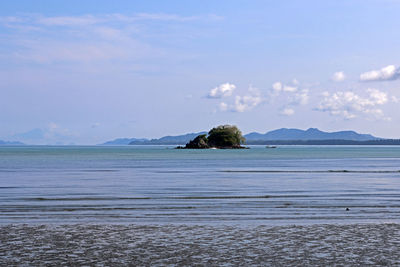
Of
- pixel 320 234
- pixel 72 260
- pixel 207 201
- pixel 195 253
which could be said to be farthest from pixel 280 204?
pixel 72 260

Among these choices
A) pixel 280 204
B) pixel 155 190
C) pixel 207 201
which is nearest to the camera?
pixel 280 204

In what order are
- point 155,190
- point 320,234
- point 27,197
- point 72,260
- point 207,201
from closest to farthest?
point 72,260, point 320,234, point 207,201, point 27,197, point 155,190

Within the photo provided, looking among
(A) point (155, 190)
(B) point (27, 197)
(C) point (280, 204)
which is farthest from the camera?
(A) point (155, 190)

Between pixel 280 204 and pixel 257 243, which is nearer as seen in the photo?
pixel 257 243

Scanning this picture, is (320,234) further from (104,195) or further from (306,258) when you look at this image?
(104,195)

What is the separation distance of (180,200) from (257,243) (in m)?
15.0

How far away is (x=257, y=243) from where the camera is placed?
16828 millimetres

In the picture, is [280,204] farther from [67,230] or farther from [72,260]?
A: [72,260]

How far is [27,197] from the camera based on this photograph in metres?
32.9

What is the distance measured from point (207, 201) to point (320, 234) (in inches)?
511

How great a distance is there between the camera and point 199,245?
54.0ft

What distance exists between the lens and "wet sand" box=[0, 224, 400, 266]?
47.1 feet

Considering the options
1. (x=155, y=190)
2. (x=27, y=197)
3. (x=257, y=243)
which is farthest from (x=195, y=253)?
(x=155, y=190)

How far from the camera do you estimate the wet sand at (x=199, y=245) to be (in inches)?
565
